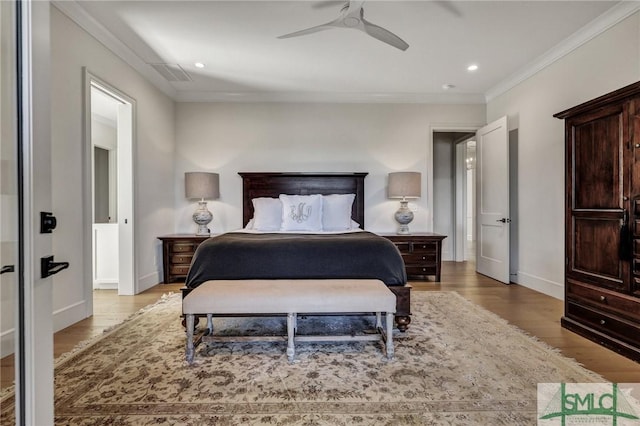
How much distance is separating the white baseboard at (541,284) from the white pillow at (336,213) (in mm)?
2318

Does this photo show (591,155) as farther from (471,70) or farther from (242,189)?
(242,189)

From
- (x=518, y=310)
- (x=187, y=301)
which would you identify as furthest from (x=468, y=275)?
(x=187, y=301)

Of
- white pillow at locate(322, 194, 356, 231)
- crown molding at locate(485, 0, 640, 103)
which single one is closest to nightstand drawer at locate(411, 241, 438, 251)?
white pillow at locate(322, 194, 356, 231)

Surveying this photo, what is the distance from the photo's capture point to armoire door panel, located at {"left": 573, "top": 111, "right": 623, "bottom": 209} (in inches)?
90.2

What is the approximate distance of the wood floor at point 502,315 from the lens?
6.66 feet

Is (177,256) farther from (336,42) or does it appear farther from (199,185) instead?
(336,42)

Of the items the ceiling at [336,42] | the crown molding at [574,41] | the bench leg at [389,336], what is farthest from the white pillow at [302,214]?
the crown molding at [574,41]

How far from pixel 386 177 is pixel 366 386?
3.63 m

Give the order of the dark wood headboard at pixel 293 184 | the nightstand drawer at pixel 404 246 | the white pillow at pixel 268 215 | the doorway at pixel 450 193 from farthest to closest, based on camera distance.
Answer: the doorway at pixel 450 193, the dark wood headboard at pixel 293 184, the nightstand drawer at pixel 404 246, the white pillow at pixel 268 215

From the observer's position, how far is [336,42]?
3.35 meters

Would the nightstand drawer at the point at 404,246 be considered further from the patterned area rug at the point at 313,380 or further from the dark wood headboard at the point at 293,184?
the patterned area rug at the point at 313,380

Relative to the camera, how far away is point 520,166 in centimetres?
425

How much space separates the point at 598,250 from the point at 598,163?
0.65 meters

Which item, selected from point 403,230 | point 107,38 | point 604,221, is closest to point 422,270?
point 403,230
